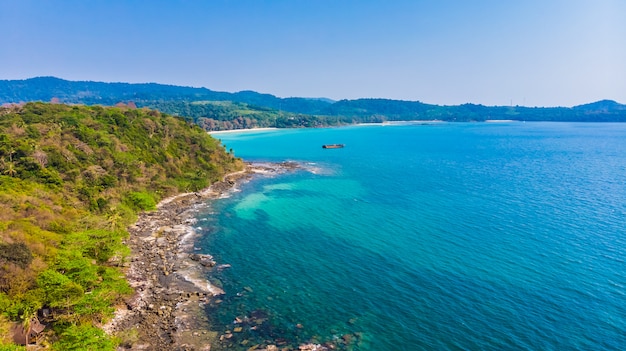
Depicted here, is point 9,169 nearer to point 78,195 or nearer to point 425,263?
point 78,195

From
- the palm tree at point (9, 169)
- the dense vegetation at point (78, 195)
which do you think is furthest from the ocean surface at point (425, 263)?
the palm tree at point (9, 169)

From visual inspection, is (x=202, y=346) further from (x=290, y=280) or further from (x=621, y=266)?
(x=621, y=266)

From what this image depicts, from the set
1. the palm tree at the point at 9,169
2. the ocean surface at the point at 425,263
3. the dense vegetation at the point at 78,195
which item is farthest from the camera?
the palm tree at the point at 9,169

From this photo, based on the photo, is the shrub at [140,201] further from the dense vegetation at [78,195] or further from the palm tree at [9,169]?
the palm tree at [9,169]

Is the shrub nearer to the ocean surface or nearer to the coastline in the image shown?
the coastline

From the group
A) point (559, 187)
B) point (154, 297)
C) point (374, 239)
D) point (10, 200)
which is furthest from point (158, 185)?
point (559, 187)
